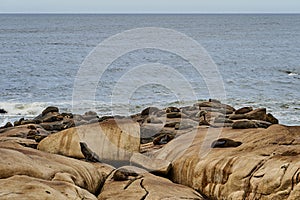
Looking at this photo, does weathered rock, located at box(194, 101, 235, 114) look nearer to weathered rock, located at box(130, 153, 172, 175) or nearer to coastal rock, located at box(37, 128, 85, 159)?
coastal rock, located at box(37, 128, 85, 159)

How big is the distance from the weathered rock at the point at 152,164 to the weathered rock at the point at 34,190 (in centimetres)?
259

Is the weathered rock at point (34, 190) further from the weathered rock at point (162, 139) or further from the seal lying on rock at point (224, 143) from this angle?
the weathered rock at point (162, 139)

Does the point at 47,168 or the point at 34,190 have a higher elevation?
the point at 34,190

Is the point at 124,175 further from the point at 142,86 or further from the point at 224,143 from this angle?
the point at 142,86

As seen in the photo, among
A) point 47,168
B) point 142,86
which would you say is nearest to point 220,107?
point 47,168

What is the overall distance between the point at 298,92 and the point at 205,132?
20263 millimetres

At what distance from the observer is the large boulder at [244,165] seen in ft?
25.1

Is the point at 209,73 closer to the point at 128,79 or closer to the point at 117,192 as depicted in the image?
the point at 128,79

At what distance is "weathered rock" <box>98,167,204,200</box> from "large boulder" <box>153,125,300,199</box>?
18.3 inches

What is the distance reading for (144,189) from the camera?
8023 millimetres

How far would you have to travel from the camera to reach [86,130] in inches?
417

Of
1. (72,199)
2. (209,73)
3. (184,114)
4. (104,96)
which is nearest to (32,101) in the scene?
(104,96)

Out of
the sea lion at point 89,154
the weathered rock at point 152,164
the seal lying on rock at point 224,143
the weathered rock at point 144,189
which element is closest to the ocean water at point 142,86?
the seal lying on rock at point 224,143

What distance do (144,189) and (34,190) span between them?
2.20m
